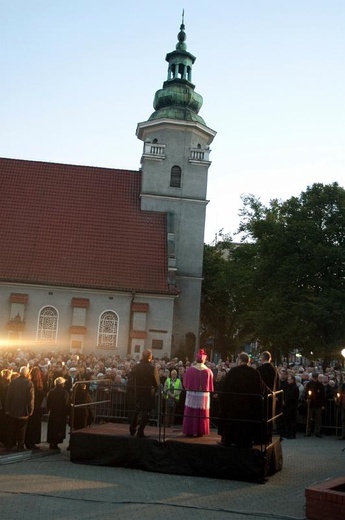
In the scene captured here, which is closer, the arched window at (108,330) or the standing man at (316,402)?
the standing man at (316,402)

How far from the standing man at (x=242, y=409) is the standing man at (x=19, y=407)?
4369mm

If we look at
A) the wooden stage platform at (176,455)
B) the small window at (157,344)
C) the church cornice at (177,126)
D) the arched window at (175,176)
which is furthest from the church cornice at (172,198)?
the wooden stage platform at (176,455)

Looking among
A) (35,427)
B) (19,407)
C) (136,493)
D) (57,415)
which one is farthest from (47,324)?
(136,493)

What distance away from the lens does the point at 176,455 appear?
39.7 feet

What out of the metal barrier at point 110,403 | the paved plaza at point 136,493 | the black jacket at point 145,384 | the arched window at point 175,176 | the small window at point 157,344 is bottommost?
the paved plaza at point 136,493

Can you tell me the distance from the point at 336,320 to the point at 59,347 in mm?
15142

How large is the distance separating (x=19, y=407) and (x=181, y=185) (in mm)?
28253

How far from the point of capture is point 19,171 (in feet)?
134

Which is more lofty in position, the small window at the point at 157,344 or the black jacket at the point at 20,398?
the small window at the point at 157,344

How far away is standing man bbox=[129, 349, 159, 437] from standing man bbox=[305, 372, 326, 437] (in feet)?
24.2

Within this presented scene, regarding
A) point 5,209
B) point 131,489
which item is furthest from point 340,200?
point 131,489

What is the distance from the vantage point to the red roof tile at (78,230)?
3678 centimetres

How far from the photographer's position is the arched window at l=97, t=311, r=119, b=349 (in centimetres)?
3641

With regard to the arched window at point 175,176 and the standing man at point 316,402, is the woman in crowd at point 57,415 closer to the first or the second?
the standing man at point 316,402
